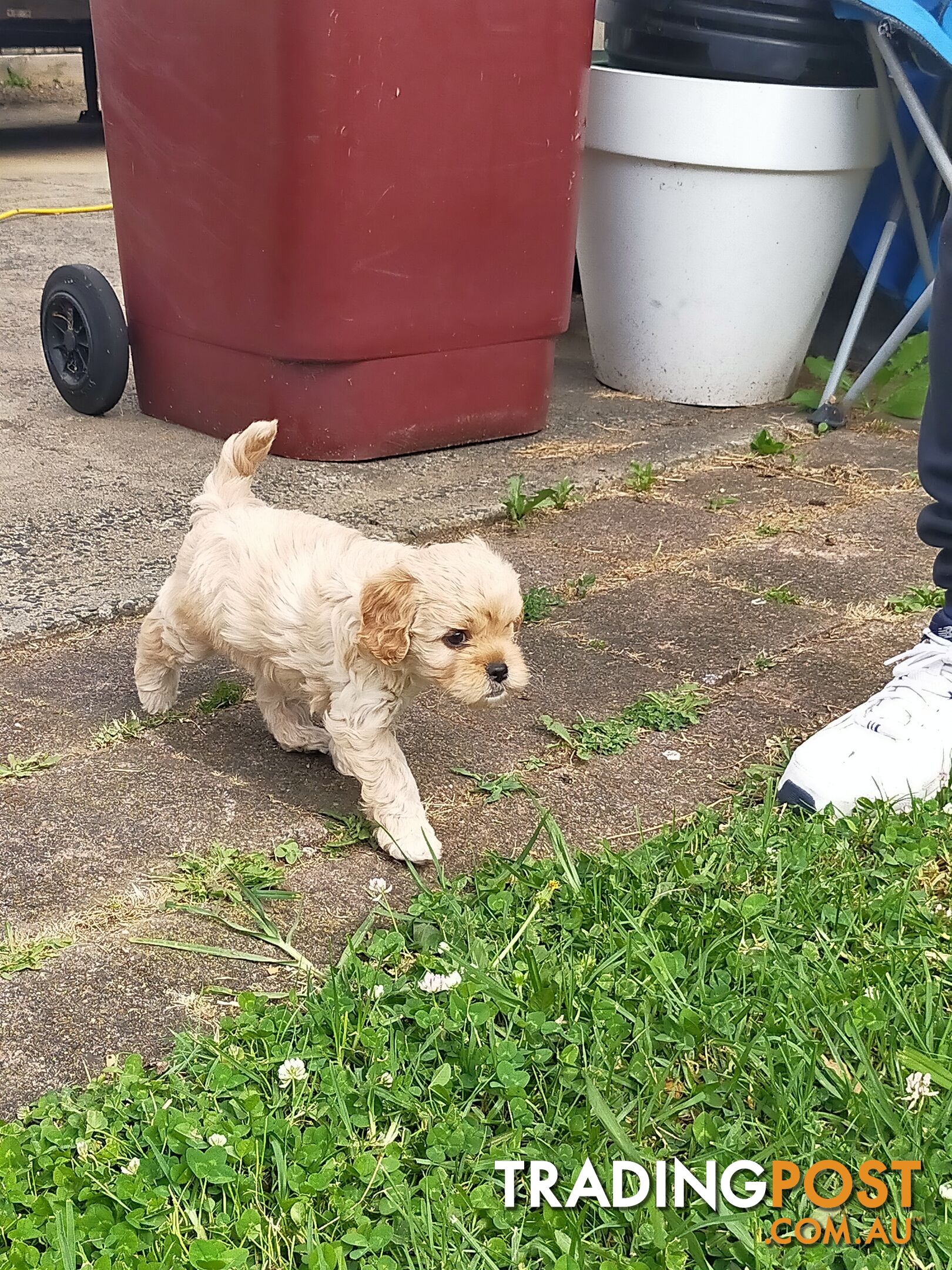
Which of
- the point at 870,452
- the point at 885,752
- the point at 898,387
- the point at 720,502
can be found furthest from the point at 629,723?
the point at 898,387

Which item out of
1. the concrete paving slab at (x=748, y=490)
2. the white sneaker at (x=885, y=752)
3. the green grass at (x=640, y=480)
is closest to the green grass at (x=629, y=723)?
the white sneaker at (x=885, y=752)

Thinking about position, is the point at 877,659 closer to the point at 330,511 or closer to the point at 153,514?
the point at 330,511

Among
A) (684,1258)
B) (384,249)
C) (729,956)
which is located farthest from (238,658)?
(384,249)

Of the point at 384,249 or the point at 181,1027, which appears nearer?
the point at 181,1027

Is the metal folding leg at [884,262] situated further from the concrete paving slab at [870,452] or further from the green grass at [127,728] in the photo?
the green grass at [127,728]

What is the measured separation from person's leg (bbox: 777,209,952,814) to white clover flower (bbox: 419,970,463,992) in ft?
Result: 2.35

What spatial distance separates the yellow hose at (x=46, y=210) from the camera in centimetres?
689

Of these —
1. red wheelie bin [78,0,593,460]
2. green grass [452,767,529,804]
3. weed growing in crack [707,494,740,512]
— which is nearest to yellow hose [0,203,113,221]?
red wheelie bin [78,0,593,460]

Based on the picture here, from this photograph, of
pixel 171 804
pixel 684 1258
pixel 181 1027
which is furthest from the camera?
pixel 171 804

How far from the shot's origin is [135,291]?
3.90 meters

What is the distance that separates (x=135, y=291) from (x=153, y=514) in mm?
969

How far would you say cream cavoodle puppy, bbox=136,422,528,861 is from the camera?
1894mm

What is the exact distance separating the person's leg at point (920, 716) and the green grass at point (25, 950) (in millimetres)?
1127

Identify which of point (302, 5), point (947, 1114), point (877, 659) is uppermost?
point (302, 5)
